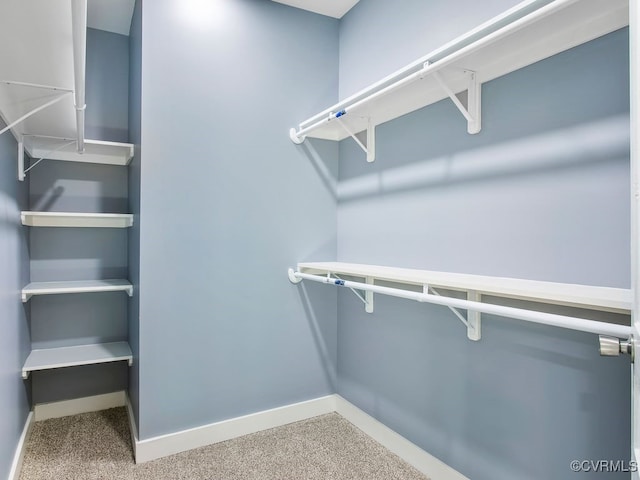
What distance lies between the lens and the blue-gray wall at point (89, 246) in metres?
2.39

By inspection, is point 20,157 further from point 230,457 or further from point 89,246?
point 230,457

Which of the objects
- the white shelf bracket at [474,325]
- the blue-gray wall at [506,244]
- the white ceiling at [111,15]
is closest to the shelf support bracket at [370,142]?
the blue-gray wall at [506,244]

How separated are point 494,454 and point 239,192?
1737 millimetres

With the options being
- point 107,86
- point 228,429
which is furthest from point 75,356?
point 107,86

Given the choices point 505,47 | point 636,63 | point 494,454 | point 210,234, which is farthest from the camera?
point 210,234

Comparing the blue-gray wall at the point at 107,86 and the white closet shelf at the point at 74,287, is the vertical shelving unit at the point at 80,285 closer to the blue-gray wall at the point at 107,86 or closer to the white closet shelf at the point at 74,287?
the white closet shelf at the point at 74,287

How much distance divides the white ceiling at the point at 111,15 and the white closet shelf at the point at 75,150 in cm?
79

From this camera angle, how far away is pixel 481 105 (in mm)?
1602

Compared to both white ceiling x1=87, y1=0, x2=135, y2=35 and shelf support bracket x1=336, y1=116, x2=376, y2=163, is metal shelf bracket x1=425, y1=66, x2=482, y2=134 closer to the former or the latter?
shelf support bracket x1=336, y1=116, x2=376, y2=163

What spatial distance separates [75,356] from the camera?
2252 millimetres

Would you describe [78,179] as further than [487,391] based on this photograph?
Yes

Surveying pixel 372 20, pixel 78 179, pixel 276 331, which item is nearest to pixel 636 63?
pixel 372 20

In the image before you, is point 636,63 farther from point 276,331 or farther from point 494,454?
point 276,331

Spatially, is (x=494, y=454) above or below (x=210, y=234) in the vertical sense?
below
